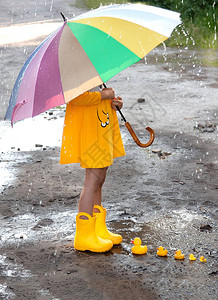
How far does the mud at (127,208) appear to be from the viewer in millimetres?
3812

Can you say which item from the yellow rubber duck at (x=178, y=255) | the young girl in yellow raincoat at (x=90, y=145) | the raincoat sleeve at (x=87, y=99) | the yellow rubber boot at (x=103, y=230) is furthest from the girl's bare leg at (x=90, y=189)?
the yellow rubber duck at (x=178, y=255)

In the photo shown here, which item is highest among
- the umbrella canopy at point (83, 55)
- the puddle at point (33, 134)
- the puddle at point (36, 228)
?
the umbrella canopy at point (83, 55)

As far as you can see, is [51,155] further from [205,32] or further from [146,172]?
[205,32]

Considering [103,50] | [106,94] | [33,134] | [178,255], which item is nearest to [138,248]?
[178,255]

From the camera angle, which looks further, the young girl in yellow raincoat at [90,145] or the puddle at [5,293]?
the young girl in yellow raincoat at [90,145]

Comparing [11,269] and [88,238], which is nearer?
[11,269]

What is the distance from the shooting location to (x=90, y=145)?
4156 millimetres

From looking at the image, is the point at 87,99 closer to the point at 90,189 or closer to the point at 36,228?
the point at 90,189

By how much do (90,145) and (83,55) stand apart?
674mm

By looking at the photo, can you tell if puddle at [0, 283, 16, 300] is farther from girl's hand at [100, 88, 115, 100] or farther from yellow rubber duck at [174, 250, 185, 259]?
girl's hand at [100, 88, 115, 100]

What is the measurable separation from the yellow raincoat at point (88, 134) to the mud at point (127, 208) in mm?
669

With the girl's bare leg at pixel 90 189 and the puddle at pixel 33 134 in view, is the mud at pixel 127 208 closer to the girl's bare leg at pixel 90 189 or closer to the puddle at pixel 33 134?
the puddle at pixel 33 134

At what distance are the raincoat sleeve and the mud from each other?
106cm

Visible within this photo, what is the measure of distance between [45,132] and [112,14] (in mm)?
3512
